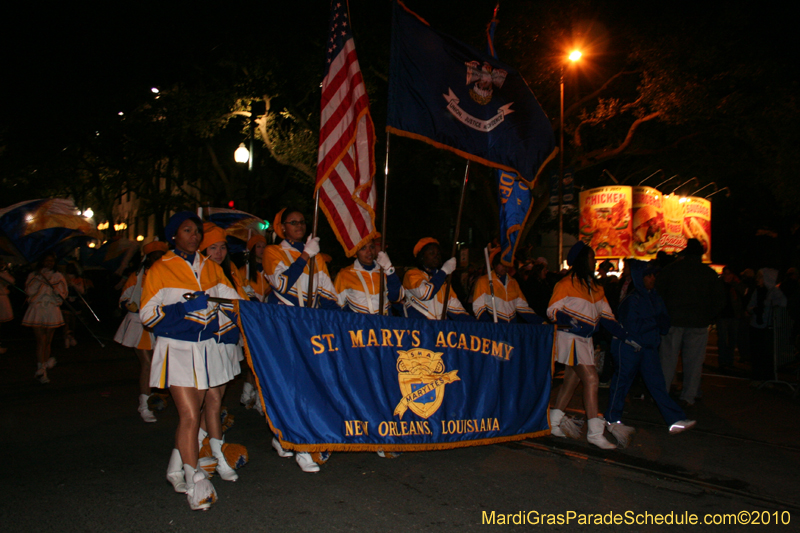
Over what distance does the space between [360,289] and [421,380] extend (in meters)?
1.16

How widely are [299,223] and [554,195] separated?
13.2m

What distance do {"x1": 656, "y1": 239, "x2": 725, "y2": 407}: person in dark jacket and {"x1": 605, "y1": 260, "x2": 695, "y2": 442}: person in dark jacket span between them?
1716 mm

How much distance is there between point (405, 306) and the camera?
642cm

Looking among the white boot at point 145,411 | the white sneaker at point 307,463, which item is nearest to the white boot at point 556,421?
the white sneaker at point 307,463

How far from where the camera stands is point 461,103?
19.6ft

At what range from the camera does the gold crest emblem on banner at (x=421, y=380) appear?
4961 millimetres

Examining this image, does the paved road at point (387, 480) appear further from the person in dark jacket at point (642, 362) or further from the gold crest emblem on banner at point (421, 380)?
the gold crest emblem on banner at point (421, 380)

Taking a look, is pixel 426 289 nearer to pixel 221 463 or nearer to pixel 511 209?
pixel 511 209

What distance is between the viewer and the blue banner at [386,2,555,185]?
5645 millimetres

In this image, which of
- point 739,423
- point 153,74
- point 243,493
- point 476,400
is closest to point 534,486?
point 476,400

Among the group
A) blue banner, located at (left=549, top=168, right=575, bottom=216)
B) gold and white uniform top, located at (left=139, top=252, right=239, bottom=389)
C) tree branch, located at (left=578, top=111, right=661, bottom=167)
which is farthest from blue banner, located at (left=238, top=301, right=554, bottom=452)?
tree branch, located at (left=578, top=111, right=661, bottom=167)

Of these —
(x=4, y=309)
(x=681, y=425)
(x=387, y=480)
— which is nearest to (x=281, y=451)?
(x=387, y=480)

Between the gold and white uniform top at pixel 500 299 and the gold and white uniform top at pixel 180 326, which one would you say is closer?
the gold and white uniform top at pixel 180 326

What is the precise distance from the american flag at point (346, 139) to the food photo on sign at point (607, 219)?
1880 centimetres
